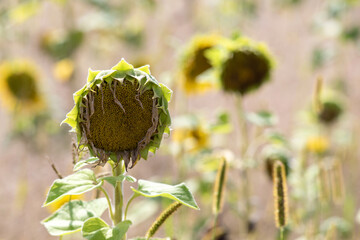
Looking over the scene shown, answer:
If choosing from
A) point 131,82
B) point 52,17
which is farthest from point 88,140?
point 52,17

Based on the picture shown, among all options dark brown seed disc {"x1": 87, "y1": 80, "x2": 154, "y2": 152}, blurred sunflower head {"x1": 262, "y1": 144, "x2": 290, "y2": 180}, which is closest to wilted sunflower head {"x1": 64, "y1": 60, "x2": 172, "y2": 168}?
dark brown seed disc {"x1": 87, "y1": 80, "x2": 154, "y2": 152}

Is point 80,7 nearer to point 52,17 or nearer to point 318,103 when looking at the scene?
point 52,17

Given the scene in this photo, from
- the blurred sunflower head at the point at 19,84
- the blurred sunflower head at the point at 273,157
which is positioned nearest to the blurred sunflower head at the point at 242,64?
the blurred sunflower head at the point at 273,157

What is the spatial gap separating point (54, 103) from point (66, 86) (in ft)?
2.55

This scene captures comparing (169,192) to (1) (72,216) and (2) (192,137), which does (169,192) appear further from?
(2) (192,137)

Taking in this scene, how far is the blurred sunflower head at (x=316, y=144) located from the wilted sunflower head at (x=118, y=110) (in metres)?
0.76

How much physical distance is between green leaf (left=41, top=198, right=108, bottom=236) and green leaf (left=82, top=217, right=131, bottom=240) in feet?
0.05

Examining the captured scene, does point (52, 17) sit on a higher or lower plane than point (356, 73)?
higher

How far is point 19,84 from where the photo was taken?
1532 millimetres

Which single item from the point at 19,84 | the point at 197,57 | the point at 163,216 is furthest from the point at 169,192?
the point at 19,84

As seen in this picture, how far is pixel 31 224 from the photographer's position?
1472 mm

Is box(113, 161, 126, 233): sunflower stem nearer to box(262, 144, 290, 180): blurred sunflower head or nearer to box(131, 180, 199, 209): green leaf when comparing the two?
box(131, 180, 199, 209): green leaf

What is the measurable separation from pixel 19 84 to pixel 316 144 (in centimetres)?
88

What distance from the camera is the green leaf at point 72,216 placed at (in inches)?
16.0
